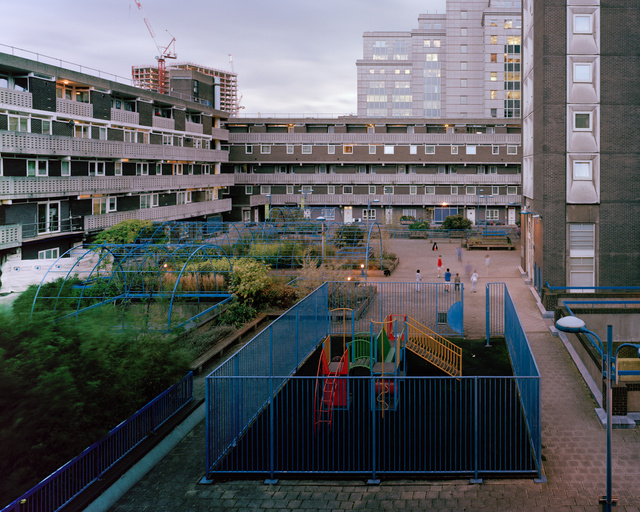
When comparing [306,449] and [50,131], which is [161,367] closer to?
[306,449]

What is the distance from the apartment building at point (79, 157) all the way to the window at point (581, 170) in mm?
27911

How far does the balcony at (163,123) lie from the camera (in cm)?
4782

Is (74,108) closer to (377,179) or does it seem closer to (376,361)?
(376,361)

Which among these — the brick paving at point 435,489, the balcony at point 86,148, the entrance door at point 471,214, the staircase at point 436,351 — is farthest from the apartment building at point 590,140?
the entrance door at point 471,214

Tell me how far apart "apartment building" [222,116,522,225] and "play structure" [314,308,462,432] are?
1801 inches

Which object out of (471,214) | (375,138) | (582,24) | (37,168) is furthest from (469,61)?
(37,168)

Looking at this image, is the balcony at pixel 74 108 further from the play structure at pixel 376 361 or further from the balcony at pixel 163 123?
the play structure at pixel 376 361

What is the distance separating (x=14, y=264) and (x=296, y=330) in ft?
57.4

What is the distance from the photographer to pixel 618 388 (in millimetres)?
13031

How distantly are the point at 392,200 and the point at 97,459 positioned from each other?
2344 inches

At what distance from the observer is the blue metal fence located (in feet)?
28.4

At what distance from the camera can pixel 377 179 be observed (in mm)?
67562

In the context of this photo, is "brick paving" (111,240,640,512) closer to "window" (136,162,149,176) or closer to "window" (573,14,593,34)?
"window" (573,14,593,34)

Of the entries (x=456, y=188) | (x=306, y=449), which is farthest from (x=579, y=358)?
(x=456, y=188)
